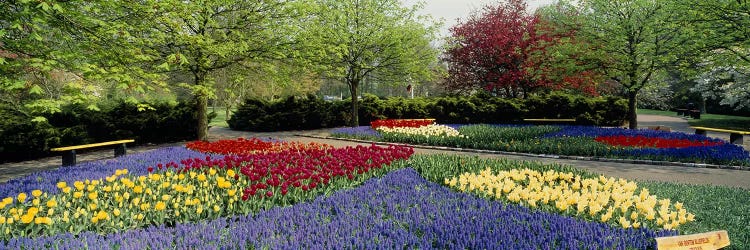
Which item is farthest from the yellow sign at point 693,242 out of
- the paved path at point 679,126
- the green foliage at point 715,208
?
the paved path at point 679,126

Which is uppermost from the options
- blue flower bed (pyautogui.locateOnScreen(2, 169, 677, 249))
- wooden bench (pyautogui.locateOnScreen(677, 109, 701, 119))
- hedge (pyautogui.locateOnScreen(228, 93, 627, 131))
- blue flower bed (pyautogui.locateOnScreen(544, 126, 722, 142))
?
hedge (pyautogui.locateOnScreen(228, 93, 627, 131))

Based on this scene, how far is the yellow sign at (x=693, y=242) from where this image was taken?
3135 millimetres

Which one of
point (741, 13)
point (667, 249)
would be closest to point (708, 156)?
point (741, 13)

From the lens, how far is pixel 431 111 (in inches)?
938

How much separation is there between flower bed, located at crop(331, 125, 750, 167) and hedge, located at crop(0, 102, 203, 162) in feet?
20.7

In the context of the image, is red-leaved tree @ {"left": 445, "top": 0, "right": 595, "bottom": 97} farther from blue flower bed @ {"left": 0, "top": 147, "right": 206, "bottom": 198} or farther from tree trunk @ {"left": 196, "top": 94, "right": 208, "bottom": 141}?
blue flower bed @ {"left": 0, "top": 147, "right": 206, "bottom": 198}

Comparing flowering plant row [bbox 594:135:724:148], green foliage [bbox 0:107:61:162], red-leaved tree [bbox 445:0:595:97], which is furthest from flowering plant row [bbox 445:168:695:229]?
red-leaved tree [bbox 445:0:595:97]

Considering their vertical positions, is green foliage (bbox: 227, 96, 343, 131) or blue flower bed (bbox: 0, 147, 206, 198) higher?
green foliage (bbox: 227, 96, 343, 131)

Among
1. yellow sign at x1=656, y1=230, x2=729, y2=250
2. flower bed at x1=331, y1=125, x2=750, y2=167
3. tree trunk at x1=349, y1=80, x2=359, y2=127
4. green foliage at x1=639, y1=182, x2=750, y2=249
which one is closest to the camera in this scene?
yellow sign at x1=656, y1=230, x2=729, y2=250

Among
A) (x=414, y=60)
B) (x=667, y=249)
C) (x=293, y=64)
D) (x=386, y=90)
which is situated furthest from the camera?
(x=386, y=90)

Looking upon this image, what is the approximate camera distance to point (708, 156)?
10.2 m

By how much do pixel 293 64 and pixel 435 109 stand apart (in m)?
10.5

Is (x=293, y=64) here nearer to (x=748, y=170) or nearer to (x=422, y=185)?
(x=422, y=185)

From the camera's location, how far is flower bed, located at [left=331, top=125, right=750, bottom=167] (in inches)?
410
